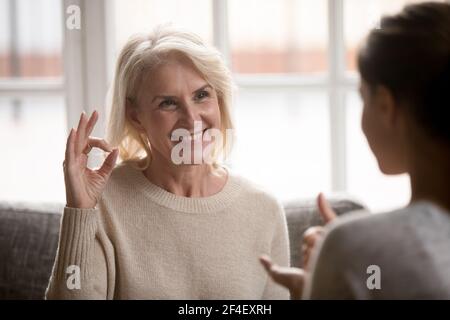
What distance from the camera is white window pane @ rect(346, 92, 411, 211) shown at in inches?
76.8

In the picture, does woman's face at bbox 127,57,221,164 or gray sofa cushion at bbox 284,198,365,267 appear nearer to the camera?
woman's face at bbox 127,57,221,164

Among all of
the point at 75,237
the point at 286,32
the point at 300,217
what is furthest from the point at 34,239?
the point at 286,32

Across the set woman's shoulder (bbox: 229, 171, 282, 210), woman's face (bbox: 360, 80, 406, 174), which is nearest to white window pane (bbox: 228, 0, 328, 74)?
woman's shoulder (bbox: 229, 171, 282, 210)

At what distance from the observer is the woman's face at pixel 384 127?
0.85 metres

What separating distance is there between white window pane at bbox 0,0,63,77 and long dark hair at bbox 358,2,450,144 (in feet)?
3.95

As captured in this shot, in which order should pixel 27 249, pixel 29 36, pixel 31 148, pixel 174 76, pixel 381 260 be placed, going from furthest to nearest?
1. pixel 31 148
2. pixel 29 36
3. pixel 27 249
4. pixel 174 76
5. pixel 381 260

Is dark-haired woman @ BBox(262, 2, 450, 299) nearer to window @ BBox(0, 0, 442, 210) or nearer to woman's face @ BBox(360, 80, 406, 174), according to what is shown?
woman's face @ BBox(360, 80, 406, 174)

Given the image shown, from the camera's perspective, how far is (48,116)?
196cm

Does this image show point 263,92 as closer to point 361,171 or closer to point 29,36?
point 361,171

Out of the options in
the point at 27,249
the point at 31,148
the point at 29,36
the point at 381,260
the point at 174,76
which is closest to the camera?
the point at 381,260

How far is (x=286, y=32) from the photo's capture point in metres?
2.00

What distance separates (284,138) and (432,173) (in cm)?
116

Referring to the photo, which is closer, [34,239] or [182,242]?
[182,242]
